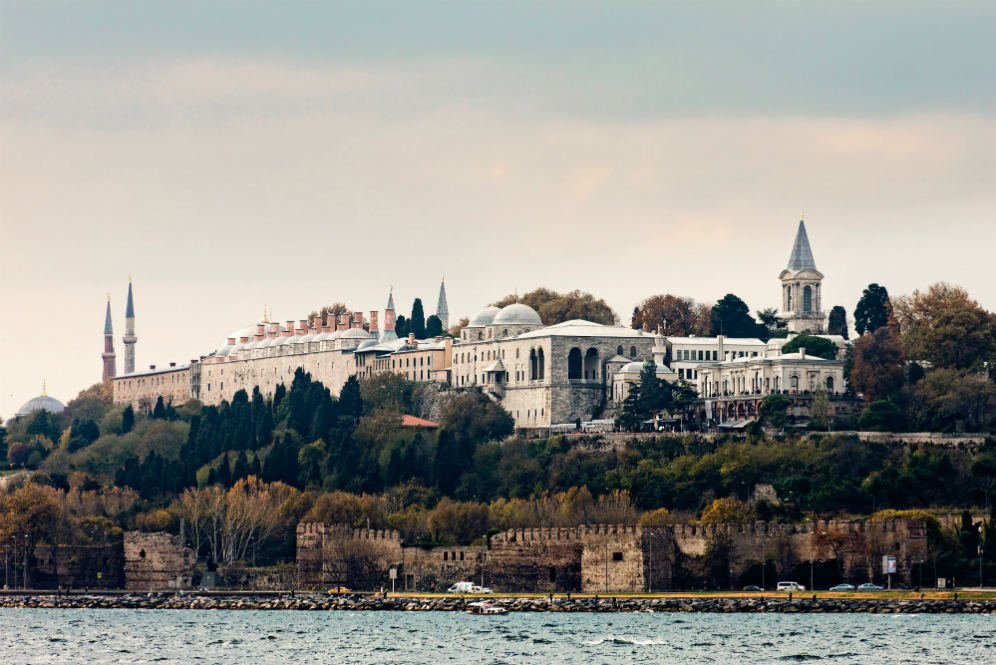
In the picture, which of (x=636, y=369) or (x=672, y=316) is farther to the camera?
(x=672, y=316)

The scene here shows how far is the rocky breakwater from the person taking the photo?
72938 mm

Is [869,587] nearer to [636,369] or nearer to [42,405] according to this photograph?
[636,369]

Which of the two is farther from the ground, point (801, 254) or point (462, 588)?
point (801, 254)

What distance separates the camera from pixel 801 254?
5443 inches

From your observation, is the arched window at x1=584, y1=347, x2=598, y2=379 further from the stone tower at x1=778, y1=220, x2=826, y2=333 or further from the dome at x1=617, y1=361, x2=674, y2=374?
the stone tower at x1=778, y1=220, x2=826, y2=333

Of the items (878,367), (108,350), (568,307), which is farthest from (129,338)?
(878,367)

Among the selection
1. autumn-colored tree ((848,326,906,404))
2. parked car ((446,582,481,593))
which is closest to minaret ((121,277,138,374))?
autumn-colored tree ((848,326,906,404))

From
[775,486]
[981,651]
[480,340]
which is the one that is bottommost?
[981,651]

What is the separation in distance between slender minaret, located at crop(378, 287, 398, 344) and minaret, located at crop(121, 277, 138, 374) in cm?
2853

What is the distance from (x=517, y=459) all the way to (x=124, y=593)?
23.8 m

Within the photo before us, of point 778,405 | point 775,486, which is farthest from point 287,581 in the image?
point 778,405

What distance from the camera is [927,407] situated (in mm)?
102812

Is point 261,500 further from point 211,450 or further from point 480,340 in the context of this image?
point 480,340

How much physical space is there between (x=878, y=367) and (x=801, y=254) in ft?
101
